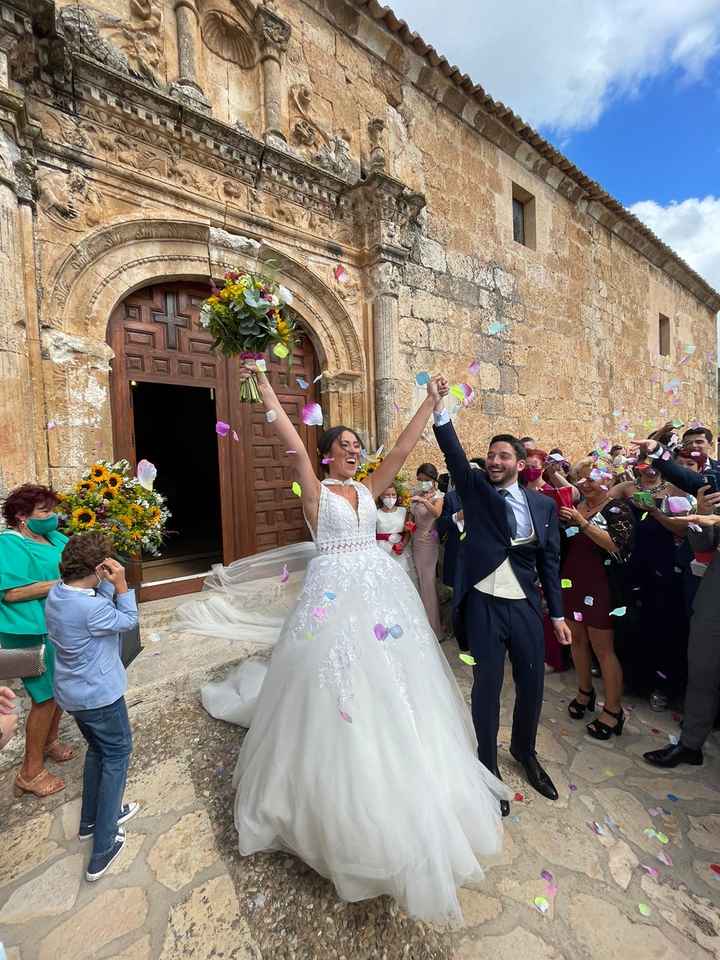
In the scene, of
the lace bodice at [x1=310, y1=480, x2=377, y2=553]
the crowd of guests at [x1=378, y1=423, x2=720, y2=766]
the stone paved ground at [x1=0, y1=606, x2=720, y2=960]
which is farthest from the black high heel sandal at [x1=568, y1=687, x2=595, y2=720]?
the lace bodice at [x1=310, y1=480, x2=377, y2=553]

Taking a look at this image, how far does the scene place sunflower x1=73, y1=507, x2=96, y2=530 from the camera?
325 cm

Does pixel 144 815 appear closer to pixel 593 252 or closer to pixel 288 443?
pixel 288 443

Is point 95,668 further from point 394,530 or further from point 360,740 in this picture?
point 394,530

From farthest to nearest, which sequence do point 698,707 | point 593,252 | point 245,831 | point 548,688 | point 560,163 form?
point 593,252 < point 560,163 < point 548,688 < point 698,707 < point 245,831

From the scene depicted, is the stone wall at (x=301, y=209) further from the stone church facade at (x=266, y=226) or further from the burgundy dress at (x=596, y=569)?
the burgundy dress at (x=596, y=569)

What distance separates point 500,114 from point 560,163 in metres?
1.87

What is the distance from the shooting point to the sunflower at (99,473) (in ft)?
11.4

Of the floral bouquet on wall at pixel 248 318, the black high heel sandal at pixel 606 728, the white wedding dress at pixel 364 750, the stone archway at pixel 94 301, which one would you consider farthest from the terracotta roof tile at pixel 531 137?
the black high heel sandal at pixel 606 728

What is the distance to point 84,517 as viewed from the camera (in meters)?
3.28

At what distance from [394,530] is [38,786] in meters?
3.29

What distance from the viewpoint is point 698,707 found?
8.79ft

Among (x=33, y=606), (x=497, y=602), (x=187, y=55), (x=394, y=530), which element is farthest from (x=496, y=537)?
(x=187, y=55)

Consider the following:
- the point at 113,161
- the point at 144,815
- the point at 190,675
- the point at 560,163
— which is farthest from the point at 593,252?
the point at 144,815

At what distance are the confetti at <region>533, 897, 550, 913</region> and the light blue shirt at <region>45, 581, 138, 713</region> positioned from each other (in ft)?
6.93
